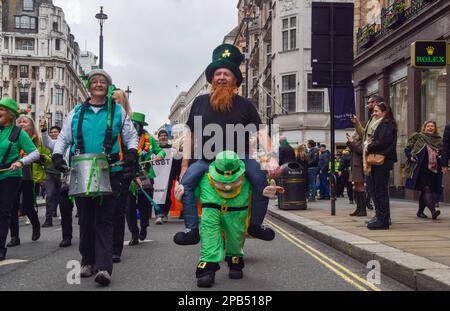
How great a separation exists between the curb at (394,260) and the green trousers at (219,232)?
1480 mm

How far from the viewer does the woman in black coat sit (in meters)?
8.41

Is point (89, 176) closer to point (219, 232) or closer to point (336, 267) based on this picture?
point (219, 232)

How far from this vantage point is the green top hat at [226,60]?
5.28m

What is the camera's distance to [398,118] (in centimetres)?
2000

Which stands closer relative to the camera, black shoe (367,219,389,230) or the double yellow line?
the double yellow line

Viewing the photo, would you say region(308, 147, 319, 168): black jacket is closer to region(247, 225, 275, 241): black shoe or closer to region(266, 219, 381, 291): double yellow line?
region(266, 219, 381, 291): double yellow line

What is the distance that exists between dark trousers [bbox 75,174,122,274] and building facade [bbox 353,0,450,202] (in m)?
11.7

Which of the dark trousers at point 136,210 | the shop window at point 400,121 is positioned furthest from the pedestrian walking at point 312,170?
the dark trousers at point 136,210

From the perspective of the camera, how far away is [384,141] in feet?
27.6

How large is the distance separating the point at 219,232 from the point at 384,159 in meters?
4.22

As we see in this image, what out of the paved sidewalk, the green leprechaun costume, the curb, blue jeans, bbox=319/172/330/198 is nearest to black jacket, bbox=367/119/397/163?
the paved sidewalk

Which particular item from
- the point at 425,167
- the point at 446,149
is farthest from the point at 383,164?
the point at 425,167
